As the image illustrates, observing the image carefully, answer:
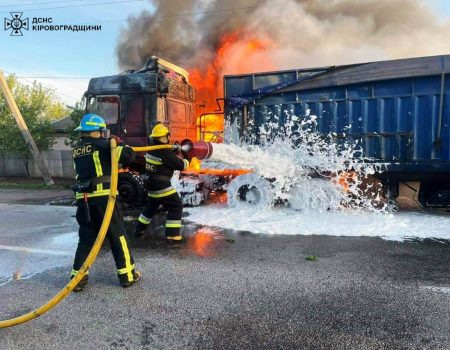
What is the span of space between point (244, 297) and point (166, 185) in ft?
8.44

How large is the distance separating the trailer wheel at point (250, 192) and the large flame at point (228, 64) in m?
3.00

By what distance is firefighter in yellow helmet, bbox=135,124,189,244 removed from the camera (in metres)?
5.68

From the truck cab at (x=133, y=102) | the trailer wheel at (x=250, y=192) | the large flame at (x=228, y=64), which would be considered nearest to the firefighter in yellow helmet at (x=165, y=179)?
the trailer wheel at (x=250, y=192)

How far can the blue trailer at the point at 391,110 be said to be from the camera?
22.5 ft

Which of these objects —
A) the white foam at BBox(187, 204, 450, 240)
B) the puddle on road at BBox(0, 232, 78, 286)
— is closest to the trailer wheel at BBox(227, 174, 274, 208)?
the white foam at BBox(187, 204, 450, 240)

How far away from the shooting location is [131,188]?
8.38m

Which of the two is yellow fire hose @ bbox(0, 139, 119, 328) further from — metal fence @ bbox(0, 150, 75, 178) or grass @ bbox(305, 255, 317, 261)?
metal fence @ bbox(0, 150, 75, 178)

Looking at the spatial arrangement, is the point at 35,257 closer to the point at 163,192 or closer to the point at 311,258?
the point at 163,192

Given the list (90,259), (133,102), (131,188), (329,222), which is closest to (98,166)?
(90,259)

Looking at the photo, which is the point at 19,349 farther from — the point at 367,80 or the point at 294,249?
the point at 367,80

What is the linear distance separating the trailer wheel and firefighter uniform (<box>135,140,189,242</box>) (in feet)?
7.49

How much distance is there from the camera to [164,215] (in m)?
7.85

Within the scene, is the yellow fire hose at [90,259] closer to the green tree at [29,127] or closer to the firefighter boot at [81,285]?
the firefighter boot at [81,285]

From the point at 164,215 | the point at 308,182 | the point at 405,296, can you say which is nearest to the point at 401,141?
the point at 308,182
